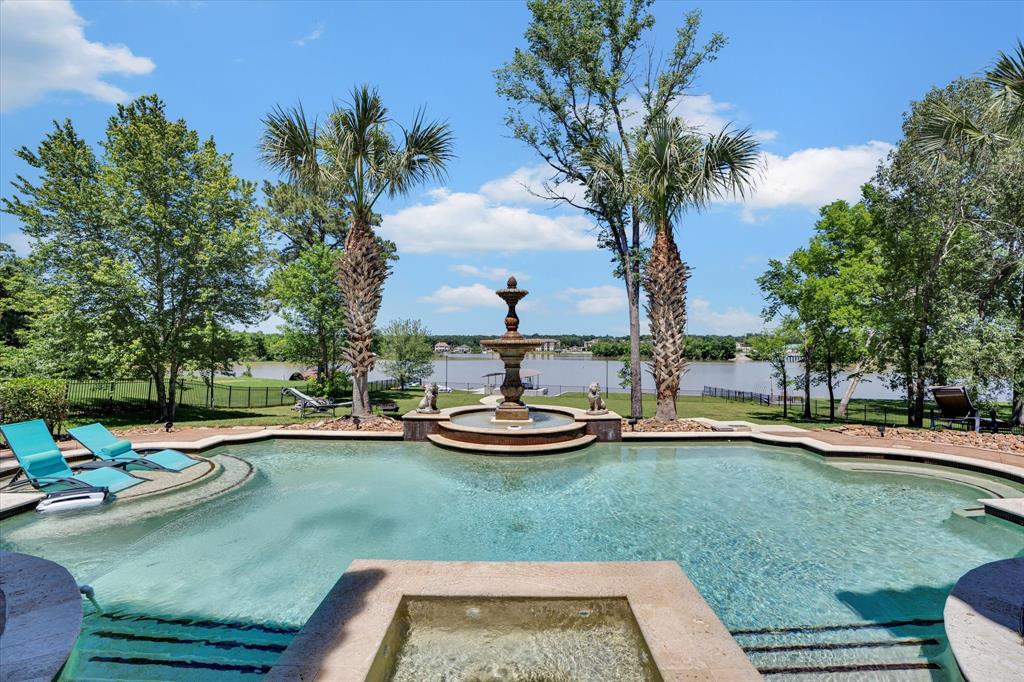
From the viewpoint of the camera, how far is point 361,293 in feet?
53.8

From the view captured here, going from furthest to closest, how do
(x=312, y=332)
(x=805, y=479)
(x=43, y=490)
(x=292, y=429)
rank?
(x=312, y=332), (x=292, y=429), (x=805, y=479), (x=43, y=490)

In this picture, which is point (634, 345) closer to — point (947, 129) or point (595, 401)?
point (595, 401)

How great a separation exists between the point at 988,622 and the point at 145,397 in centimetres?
3400

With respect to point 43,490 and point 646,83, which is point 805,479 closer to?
point 43,490

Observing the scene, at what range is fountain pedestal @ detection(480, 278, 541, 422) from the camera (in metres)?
14.4

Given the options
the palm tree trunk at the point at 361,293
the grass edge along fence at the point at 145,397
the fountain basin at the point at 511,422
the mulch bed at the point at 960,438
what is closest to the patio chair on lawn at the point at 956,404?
the mulch bed at the point at 960,438

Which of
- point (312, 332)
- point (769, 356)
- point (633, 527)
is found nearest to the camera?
point (633, 527)

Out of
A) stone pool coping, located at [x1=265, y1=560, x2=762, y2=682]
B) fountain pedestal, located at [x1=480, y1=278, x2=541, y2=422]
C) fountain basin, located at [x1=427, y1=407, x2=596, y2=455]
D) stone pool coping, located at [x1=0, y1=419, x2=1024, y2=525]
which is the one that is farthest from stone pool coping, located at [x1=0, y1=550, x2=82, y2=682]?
fountain pedestal, located at [x1=480, y1=278, x2=541, y2=422]

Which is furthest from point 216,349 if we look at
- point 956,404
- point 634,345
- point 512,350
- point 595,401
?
point 956,404

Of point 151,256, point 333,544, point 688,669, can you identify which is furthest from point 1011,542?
point 151,256

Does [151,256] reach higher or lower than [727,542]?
higher

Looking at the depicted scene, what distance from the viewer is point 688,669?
3107mm

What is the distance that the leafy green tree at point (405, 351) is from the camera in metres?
33.5

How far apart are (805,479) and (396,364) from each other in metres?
28.3
